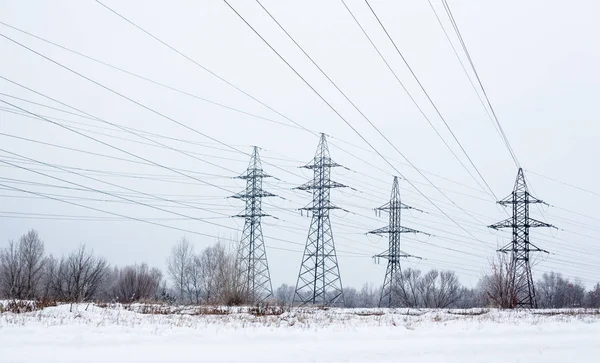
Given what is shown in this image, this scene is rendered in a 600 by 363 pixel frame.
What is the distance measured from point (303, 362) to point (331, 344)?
99.4 inches

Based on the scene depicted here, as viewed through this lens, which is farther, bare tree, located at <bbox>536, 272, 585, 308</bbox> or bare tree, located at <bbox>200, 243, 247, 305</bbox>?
bare tree, located at <bbox>536, 272, 585, 308</bbox>

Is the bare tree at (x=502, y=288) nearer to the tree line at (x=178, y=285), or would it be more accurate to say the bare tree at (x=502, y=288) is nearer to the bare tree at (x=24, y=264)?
the tree line at (x=178, y=285)

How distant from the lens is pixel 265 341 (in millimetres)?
11844

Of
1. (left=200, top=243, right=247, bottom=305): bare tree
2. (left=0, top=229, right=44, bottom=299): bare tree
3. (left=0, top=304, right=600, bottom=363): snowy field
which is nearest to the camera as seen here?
(left=0, top=304, right=600, bottom=363): snowy field

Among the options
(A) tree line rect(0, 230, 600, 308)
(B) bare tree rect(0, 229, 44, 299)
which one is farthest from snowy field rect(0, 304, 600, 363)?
(B) bare tree rect(0, 229, 44, 299)

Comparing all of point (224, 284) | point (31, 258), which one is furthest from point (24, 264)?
point (224, 284)

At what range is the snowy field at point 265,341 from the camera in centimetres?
941

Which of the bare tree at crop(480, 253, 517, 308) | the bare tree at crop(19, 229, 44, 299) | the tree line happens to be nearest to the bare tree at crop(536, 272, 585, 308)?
the tree line

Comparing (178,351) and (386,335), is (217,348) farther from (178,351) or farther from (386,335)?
(386,335)

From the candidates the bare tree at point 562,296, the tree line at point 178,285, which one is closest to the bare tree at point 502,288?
the tree line at point 178,285

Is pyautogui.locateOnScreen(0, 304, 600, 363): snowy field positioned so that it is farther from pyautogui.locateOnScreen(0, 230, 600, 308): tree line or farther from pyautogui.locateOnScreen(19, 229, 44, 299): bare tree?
pyautogui.locateOnScreen(19, 229, 44, 299): bare tree

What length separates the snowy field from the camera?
9414 mm

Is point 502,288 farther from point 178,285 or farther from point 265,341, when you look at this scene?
point 178,285

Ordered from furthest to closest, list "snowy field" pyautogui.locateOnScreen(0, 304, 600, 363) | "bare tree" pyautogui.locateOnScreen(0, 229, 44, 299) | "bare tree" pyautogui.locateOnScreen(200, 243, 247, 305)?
"bare tree" pyautogui.locateOnScreen(0, 229, 44, 299), "bare tree" pyautogui.locateOnScreen(200, 243, 247, 305), "snowy field" pyautogui.locateOnScreen(0, 304, 600, 363)
